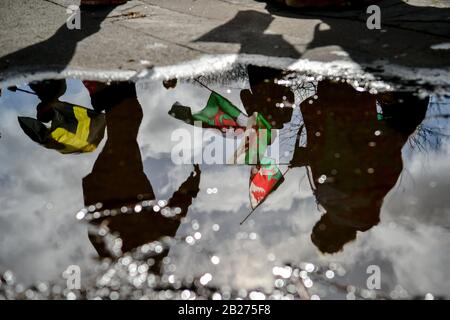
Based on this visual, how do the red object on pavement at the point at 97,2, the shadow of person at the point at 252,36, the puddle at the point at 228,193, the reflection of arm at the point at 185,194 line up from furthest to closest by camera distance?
the red object on pavement at the point at 97,2 < the shadow of person at the point at 252,36 < the reflection of arm at the point at 185,194 < the puddle at the point at 228,193

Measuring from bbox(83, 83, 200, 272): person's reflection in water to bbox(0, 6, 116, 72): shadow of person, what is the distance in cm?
177

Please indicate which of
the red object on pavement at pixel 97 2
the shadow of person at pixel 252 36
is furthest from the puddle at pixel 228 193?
the red object on pavement at pixel 97 2

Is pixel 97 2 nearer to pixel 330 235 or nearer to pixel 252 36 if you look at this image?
pixel 252 36

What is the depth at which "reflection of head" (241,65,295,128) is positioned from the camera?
319 cm

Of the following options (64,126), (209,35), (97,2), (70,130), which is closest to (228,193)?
(70,130)

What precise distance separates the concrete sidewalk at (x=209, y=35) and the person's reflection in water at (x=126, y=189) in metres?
1.55

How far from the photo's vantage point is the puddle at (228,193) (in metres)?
1.84

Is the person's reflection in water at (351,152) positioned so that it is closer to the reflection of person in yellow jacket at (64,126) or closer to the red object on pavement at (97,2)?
the reflection of person in yellow jacket at (64,126)

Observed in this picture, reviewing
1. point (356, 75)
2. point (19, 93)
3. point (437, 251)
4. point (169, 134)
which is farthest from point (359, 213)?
point (19, 93)

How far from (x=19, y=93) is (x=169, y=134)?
1.93m

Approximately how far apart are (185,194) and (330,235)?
0.95 meters

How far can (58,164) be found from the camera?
2717 millimetres

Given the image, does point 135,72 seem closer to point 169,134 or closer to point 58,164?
point 169,134

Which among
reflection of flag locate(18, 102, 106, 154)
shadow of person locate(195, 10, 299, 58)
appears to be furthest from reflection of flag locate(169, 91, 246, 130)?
shadow of person locate(195, 10, 299, 58)
